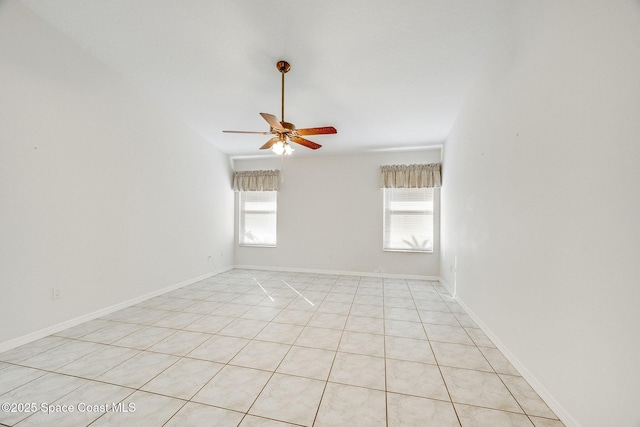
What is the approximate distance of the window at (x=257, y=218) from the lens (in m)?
5.32

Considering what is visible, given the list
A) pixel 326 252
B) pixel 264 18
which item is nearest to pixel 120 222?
pixel 264 18

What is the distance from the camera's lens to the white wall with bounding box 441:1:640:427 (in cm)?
94

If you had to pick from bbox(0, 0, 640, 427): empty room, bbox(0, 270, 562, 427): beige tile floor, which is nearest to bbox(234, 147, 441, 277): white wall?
bbox(0, 0, 640, 427): empty room

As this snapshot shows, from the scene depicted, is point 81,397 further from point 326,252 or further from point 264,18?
point 326,252

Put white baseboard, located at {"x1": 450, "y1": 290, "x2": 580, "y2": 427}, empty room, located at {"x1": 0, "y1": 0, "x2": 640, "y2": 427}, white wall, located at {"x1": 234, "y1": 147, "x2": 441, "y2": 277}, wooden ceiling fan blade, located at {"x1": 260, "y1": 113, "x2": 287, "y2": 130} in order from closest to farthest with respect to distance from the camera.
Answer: empty room, located at {"x1": 0, "y1": 0, "x2": 640, "y2": 427} < white baseboard, located at {"x1": 450, "y1": 290, "x2": 580, "y2": 427} < wooden ceiling fan blade, located at {"x1": 260, "y1": 113, "x2": 287, "y2": 130} < white wall, located at {"x1": 234, "y1": 147, "x2": 441, "y2": 277}

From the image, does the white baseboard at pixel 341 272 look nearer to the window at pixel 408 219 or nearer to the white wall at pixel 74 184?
the window at pixel 408 219

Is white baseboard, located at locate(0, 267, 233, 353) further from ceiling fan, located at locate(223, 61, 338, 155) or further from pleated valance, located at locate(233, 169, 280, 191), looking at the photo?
ceiling fan, located at locate(223, 61, 338, 155)

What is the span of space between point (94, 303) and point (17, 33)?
2.51m

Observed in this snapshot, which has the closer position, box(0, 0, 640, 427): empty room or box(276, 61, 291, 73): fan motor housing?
box(0, 0, 640, 427): empty room

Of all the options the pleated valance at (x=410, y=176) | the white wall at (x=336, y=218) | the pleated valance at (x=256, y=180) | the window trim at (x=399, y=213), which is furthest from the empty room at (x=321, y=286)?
the pleated valance at (x=256, y=180)

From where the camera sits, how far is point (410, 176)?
4.50 metres

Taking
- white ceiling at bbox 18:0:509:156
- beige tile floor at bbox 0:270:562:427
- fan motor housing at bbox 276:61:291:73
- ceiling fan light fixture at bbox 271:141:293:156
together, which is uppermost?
white ceiling at bbox 18:0:509:156

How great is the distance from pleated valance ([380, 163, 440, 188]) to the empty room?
48 cm

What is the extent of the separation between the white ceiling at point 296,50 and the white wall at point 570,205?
50cm
